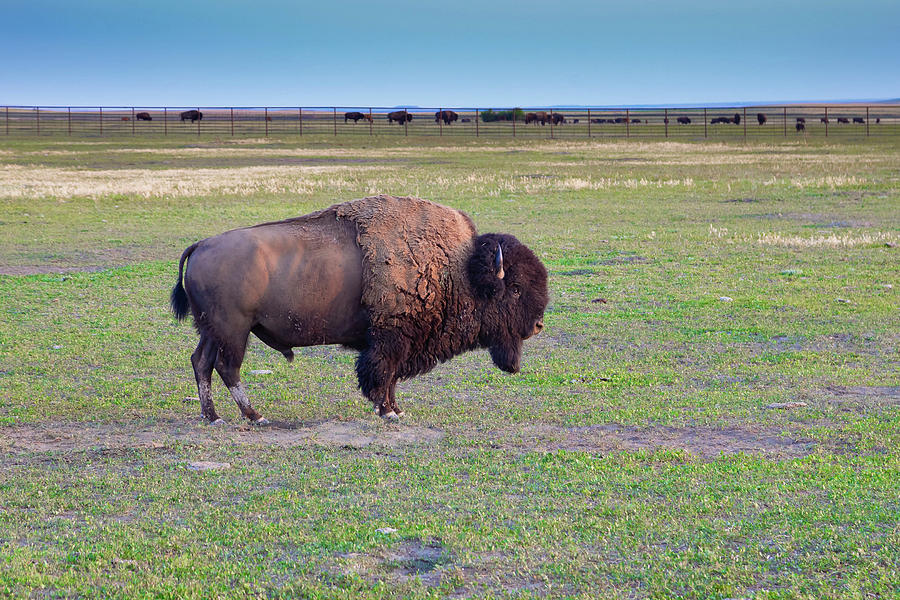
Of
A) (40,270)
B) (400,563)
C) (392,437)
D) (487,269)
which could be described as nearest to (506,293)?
(487,269)

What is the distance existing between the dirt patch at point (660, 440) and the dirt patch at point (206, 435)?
0.74m

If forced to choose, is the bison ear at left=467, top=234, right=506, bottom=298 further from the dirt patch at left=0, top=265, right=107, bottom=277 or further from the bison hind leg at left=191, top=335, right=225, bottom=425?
the dirt patch at left=0, top=265, right=107, bottom=277

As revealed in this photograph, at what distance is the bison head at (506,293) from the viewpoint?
8.28m

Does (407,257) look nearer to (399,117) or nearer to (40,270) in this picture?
(40,270)

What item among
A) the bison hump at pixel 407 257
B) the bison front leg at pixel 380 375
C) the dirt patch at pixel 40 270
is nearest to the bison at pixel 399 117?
the dirt patch at pixel 40 270

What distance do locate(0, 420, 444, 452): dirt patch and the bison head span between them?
1284 millimetres

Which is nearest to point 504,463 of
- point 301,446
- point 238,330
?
point 301,446

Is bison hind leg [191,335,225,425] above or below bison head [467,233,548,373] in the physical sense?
below

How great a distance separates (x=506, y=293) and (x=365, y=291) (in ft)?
3.99

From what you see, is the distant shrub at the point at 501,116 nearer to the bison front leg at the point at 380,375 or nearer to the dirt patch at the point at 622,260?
the dirt patch at the point at 622,260

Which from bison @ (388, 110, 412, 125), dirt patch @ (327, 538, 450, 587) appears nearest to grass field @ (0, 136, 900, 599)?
dirt patch @ (327, 538, 450, 587)

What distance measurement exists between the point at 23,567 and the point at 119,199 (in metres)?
24.4

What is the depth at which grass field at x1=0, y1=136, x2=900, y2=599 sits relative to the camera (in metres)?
4.73

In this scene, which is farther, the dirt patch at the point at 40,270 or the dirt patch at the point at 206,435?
the dirt patch at the point at 40,270
